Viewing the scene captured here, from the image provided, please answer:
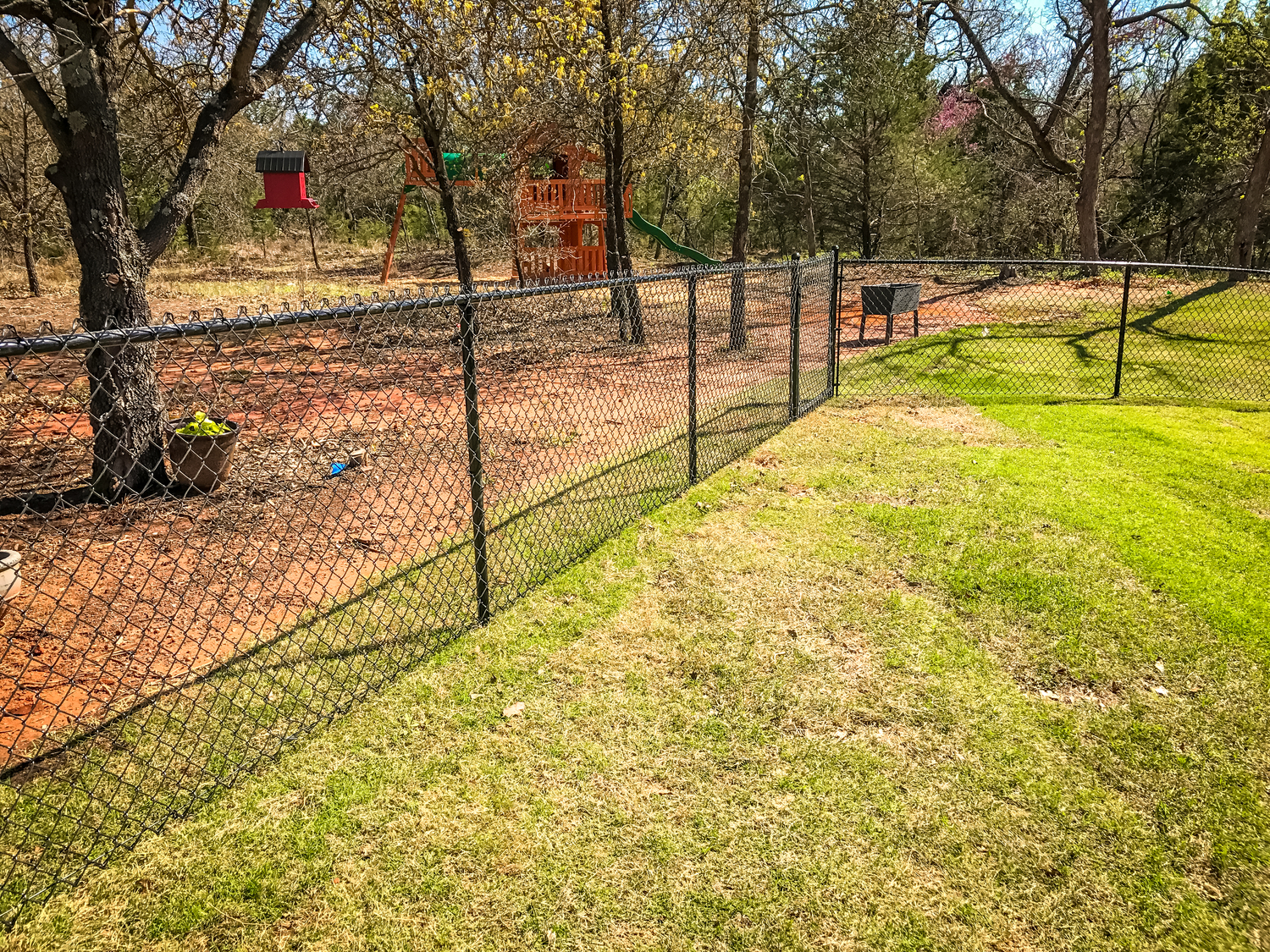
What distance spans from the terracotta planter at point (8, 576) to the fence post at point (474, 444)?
227cm

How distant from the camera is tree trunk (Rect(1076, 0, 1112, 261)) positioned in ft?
48.0

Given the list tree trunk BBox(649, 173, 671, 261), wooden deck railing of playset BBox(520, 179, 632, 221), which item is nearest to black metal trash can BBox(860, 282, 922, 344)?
wooden deck railing of playset BBox(520, 179, 632, 221)

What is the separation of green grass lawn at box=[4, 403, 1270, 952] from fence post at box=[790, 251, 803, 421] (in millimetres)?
2767

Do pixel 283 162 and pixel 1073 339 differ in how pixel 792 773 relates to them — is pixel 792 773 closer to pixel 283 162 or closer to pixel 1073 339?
pixel 1073 339

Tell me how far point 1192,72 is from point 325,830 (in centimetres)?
2633

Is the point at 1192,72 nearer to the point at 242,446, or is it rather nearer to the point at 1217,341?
the point at 1217,341

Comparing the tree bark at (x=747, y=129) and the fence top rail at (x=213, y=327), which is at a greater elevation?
the tree bark at (x=747, y=129)

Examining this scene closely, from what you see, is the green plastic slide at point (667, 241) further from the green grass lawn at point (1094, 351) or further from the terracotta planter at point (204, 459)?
the terracotta planter at point (204, 459)

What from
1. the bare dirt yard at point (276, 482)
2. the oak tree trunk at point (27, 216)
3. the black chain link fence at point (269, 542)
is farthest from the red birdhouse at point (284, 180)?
the black chain link fence at point (269, 542)

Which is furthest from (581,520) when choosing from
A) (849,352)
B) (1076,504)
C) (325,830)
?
(849,352)

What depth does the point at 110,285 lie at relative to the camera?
19.6 ft

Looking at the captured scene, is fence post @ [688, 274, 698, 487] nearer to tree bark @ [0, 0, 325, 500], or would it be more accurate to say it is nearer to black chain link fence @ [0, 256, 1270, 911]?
black chain link fence @ [0, 256, 1270, 911]

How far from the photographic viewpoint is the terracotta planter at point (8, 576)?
3.82m

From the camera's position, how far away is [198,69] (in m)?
7.80
